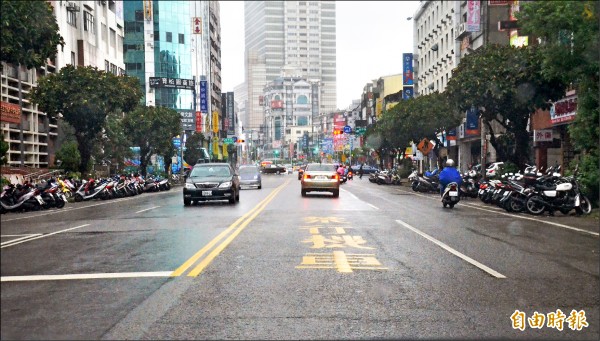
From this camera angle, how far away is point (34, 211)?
21500 mm

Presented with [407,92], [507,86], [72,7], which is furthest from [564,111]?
[407,92]

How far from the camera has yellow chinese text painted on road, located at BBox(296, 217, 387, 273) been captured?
8.20 m

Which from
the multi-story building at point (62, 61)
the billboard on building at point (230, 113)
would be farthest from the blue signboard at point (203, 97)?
the billboard on building at point (230, 113)

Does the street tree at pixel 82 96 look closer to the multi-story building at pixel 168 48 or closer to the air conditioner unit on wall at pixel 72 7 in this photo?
the air conditioner unit on wall at pixel 72 7

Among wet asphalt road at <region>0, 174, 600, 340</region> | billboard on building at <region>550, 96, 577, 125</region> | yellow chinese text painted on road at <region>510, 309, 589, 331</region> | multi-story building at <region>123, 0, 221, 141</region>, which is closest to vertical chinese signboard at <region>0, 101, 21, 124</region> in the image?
wet asphalt road at <region>0, 174, 600, 340</region>

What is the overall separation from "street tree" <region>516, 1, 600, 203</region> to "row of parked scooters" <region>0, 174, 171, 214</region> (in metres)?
15.6

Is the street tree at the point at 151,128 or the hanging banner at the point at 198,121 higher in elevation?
the hanging banner at the point at 198,121

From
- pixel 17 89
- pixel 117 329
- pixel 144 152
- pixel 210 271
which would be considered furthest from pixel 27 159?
pixel 117 329

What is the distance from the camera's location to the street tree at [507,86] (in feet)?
86.0

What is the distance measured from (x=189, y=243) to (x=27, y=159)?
3327cm

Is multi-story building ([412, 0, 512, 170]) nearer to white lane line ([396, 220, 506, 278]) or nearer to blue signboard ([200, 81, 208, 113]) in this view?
white lane line ([396, 220, 506, 278])

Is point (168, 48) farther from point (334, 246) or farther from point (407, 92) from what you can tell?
point (334, 246)

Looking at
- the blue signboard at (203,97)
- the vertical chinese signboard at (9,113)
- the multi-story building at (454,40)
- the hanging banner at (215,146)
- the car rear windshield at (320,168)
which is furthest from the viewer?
the hanging banner at (215,146)

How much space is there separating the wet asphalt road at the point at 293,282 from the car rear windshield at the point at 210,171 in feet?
30.2
